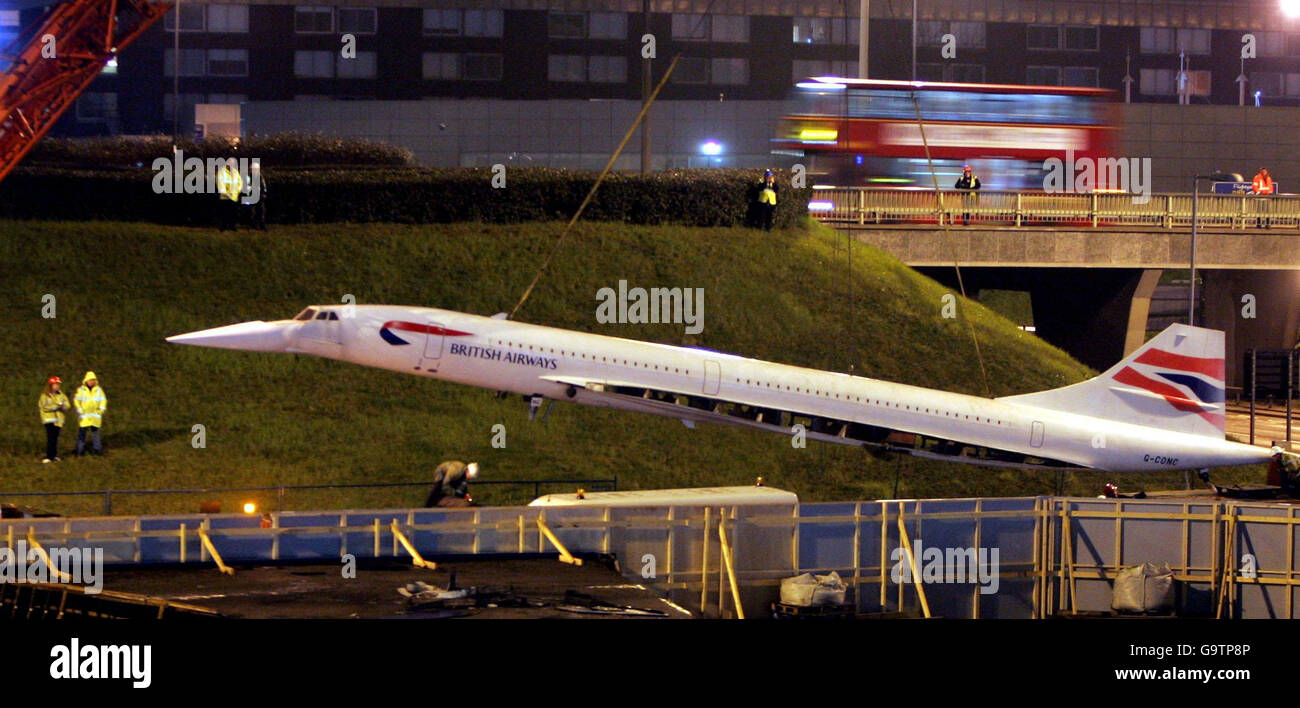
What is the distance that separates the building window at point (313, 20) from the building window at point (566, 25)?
1284 centimetres

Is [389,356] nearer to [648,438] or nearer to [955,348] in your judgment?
[648,438]

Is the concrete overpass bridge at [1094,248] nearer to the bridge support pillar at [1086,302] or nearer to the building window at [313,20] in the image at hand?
the bridge support pillar at [1086,302]

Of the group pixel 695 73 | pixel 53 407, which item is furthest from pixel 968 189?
pixel 695 73

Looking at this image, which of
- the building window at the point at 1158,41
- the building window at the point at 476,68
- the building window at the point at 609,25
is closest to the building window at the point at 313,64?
the building window at the point at 476,68

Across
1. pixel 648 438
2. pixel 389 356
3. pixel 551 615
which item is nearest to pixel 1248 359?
pixel 648 438

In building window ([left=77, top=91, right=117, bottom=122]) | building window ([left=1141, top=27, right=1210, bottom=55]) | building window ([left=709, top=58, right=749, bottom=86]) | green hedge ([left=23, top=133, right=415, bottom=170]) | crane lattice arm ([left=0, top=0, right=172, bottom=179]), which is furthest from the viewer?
building window ([left=1141, top=27, right=1210, bottom=55])

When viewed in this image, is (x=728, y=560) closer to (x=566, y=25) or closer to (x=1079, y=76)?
(x=566, y=25)

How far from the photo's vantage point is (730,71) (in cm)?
10462

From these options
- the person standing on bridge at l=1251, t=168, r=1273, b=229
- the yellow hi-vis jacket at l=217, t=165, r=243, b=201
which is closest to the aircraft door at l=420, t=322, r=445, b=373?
the yellow hi-vis jacket at l=217, t=165, r=243, b=201

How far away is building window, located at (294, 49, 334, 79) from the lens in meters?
98.6

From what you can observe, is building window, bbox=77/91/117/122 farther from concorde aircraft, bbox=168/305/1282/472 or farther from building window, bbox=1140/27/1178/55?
concorde aircraft, bbox=168/305/1282/472

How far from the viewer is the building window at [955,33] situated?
359ft

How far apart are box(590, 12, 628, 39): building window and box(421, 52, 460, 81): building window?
28.3 ft
